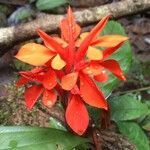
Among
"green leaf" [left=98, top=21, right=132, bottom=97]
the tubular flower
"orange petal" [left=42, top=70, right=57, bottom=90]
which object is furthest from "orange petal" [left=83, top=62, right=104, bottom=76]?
"green leaf" [left=98, top=21, right=132, bottom=97]

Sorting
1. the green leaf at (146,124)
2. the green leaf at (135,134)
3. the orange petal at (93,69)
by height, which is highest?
the orange petal at (93,69)

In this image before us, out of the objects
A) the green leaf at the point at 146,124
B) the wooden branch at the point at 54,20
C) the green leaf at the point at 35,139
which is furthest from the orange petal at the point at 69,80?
the wooden branch at the point at 54,20

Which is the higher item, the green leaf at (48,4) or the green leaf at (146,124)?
the green leaf at (48,4)

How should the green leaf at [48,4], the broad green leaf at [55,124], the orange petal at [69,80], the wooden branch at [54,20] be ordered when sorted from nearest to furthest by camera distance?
1. the orange petal at [69,80]
2. the broad green leaf at [55,124]
3. the wooden branch at [54,20]
4. the green leaf at [48,4]

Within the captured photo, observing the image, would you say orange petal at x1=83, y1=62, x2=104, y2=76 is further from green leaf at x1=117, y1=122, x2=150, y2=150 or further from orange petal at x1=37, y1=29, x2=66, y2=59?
green leaf at x1=117, y1=122, x2=150, y2=150

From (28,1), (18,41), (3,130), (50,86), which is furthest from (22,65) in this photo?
(50,86)

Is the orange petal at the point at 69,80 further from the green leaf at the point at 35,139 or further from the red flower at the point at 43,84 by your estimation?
the green leaf at the point at 35,139

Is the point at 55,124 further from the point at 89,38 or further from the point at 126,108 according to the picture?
the point at 89,38
